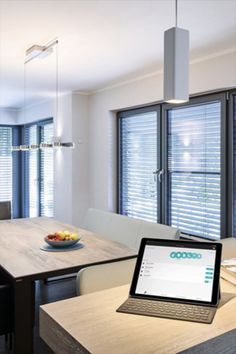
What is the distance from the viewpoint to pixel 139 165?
16.6ft

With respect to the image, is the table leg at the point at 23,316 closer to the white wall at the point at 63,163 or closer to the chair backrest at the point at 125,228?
the chair backrest at the point at 125,228

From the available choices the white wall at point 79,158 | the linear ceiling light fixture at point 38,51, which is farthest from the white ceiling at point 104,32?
the white wall at point 79,158

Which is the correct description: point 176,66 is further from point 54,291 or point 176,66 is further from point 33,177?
point 33,177

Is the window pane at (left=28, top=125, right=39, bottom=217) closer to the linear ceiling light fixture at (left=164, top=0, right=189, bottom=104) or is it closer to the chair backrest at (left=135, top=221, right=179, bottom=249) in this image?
the chair backrest at (left=135, top=221, right=179, bottom=249)

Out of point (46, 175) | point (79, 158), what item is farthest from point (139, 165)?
point (46, 175)

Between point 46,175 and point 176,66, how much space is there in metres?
5.71

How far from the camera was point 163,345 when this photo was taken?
40.8 inches

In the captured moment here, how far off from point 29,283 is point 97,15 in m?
1.94

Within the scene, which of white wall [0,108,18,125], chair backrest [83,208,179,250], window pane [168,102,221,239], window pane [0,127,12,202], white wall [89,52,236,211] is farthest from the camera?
window pane [0,127,12,202]

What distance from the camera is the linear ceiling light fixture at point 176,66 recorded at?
4.95 feet

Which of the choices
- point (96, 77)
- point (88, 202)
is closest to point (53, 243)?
point (96, 77)

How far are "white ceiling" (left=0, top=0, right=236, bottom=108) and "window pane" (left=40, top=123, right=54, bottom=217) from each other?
2335 mm

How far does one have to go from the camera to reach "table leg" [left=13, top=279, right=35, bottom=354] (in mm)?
2225

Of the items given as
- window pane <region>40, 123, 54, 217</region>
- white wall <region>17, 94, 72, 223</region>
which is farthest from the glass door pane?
white wall <region>17, 94, 72, 223</region>
